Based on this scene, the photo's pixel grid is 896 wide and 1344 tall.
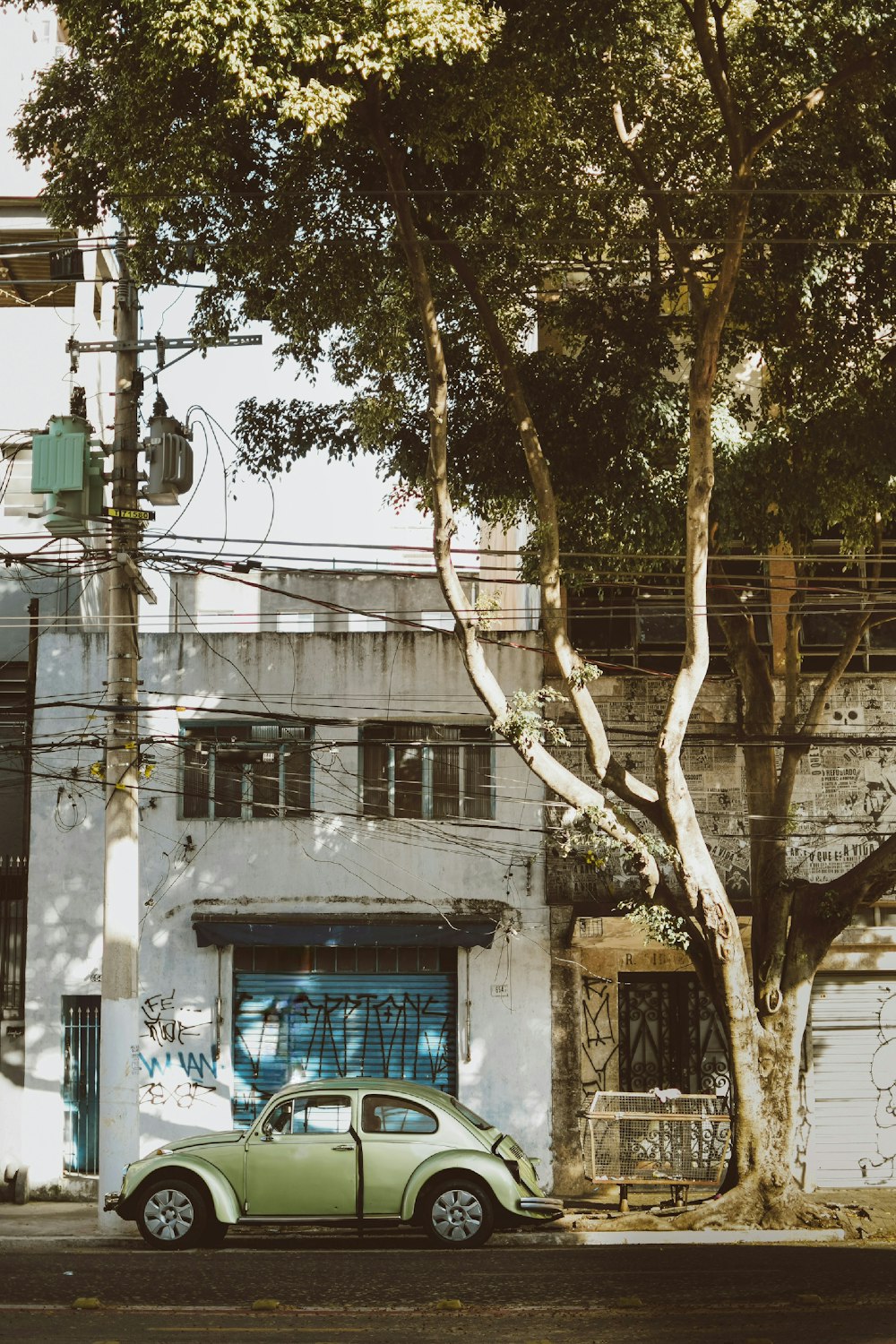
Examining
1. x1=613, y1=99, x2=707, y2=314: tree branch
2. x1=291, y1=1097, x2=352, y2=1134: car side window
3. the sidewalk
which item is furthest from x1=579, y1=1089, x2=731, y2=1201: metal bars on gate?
x1=613, y1=99, x2=707, y2=314: tree branch

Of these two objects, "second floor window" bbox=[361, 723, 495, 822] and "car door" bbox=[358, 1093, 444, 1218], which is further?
"second floor window" bbox=[361, 723, 495, 822]

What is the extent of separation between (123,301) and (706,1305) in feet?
35.8

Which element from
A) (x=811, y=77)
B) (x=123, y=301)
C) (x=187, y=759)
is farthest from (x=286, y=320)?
(x=187, y=759)

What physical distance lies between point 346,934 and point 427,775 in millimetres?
2276

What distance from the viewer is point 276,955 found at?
59.1 feet

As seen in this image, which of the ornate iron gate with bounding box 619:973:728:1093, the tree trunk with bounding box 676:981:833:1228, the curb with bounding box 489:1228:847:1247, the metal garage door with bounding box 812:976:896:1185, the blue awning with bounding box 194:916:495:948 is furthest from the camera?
the ornate iron gate with bounding box 619:973:728:1093

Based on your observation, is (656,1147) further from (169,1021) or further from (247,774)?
(247,774)

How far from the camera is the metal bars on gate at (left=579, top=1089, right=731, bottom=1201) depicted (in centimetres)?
1437

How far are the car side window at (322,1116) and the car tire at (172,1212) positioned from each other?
102 cm

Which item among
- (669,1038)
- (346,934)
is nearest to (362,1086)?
(346,934)

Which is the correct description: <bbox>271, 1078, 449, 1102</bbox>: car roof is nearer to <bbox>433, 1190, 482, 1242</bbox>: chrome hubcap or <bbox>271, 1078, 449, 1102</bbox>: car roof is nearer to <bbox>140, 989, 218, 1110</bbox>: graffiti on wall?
<bbox>433, 1190, 482, 1242</bbox>: chrome hubcap

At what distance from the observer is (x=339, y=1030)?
17828mm

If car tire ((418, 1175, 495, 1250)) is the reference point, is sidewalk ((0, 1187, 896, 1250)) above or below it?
below

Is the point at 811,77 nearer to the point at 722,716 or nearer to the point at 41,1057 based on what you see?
the point at 722,716
